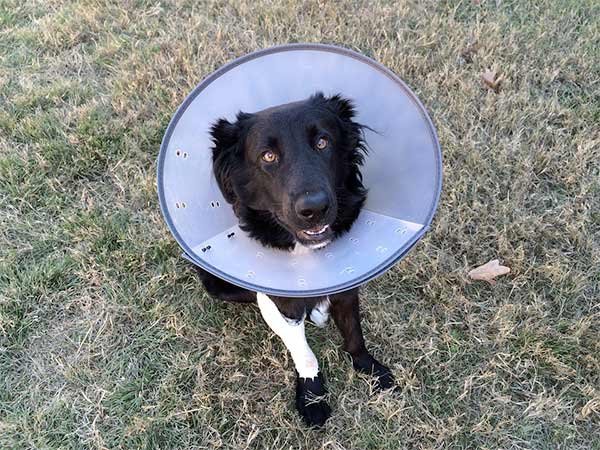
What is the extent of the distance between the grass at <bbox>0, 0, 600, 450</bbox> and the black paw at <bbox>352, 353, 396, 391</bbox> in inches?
2.1

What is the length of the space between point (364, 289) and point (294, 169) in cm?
104

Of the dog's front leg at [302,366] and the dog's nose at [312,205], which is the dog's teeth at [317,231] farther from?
the dog's front leg at [302,366]

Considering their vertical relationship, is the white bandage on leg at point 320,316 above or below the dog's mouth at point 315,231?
below

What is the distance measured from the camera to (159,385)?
2.56 metres

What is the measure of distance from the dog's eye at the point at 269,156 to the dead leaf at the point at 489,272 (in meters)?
1.26

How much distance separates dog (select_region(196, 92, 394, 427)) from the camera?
6.77ft

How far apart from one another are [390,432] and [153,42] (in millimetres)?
3223

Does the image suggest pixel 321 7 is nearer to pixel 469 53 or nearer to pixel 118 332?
pixel 469 53

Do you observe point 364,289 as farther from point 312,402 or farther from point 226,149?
point 226,149

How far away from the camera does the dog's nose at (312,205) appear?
195 centimetres

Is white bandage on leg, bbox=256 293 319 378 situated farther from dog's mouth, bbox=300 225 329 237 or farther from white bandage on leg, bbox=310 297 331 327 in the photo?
dog's mouth, bbox=300 225 329 237

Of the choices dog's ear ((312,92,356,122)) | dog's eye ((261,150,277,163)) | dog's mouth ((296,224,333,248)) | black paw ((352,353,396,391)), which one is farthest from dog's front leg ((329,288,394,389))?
dog's ear ((312,92,356,122))

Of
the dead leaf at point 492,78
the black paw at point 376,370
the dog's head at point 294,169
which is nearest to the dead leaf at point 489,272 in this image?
the black paw at point 376,370

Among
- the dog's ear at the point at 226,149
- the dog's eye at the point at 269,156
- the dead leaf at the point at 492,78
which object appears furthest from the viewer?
the dead leaf at the point at 492,78
